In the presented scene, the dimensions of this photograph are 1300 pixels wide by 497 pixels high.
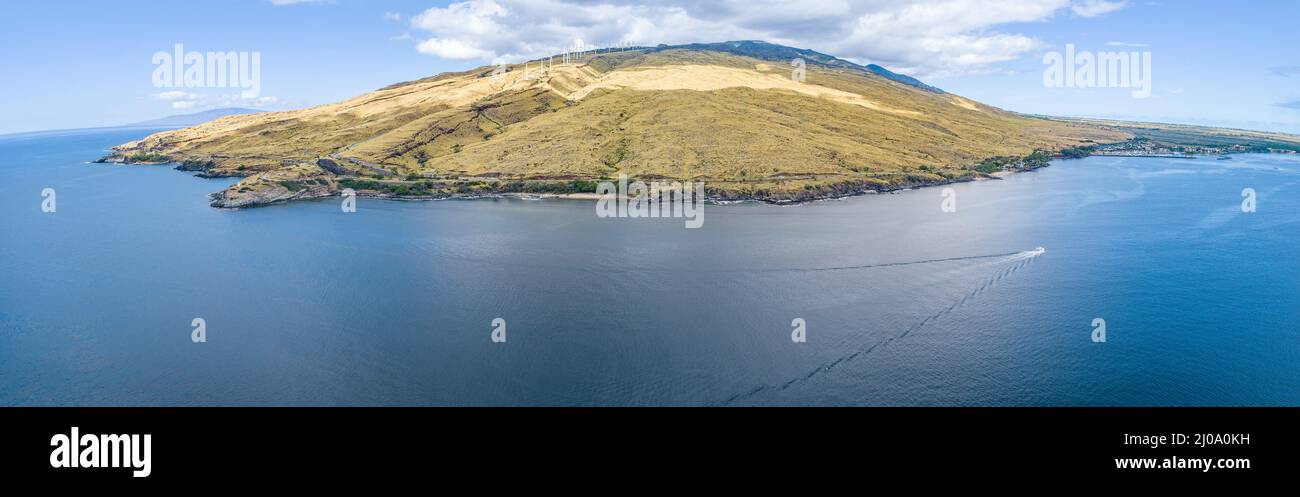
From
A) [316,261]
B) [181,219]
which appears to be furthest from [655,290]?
[181,219]

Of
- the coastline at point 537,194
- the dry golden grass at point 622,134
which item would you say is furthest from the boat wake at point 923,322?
the dry golden grass at point 622,134

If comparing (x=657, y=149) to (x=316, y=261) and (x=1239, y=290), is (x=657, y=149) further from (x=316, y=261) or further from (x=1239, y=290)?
(x=1239, y=290)

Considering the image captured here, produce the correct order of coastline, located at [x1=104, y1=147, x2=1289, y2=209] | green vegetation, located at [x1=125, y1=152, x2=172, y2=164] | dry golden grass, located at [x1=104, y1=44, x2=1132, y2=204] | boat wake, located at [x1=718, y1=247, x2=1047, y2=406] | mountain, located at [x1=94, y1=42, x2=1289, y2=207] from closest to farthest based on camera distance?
boat wake, located at [x1=718, y1=247, x2=1047, y2=406], coastline, located at [x1=104, y1=147, x2=1289, y2=209], mountain, located at [x1=94, y1=42, x2=1289, y2=207], dry golden grass, located at [x1=104, y1=44, x2=1132, y2=204], green vegetation, located at [x1=125, y1=152, x2=172, y2=164]

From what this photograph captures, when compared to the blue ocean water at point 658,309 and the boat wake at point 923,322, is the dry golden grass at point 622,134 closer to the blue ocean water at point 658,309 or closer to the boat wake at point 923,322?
the blue ocean water at point 658,309

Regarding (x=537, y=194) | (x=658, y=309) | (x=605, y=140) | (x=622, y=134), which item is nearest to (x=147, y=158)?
(x=605, y=140)

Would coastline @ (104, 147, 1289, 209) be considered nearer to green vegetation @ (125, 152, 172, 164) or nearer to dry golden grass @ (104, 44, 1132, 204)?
dry golden grass @ (104, 44, 1132, 204)

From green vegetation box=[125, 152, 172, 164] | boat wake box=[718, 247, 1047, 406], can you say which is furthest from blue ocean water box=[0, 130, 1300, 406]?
green vegetation box=[125, 152, 172, 164]
